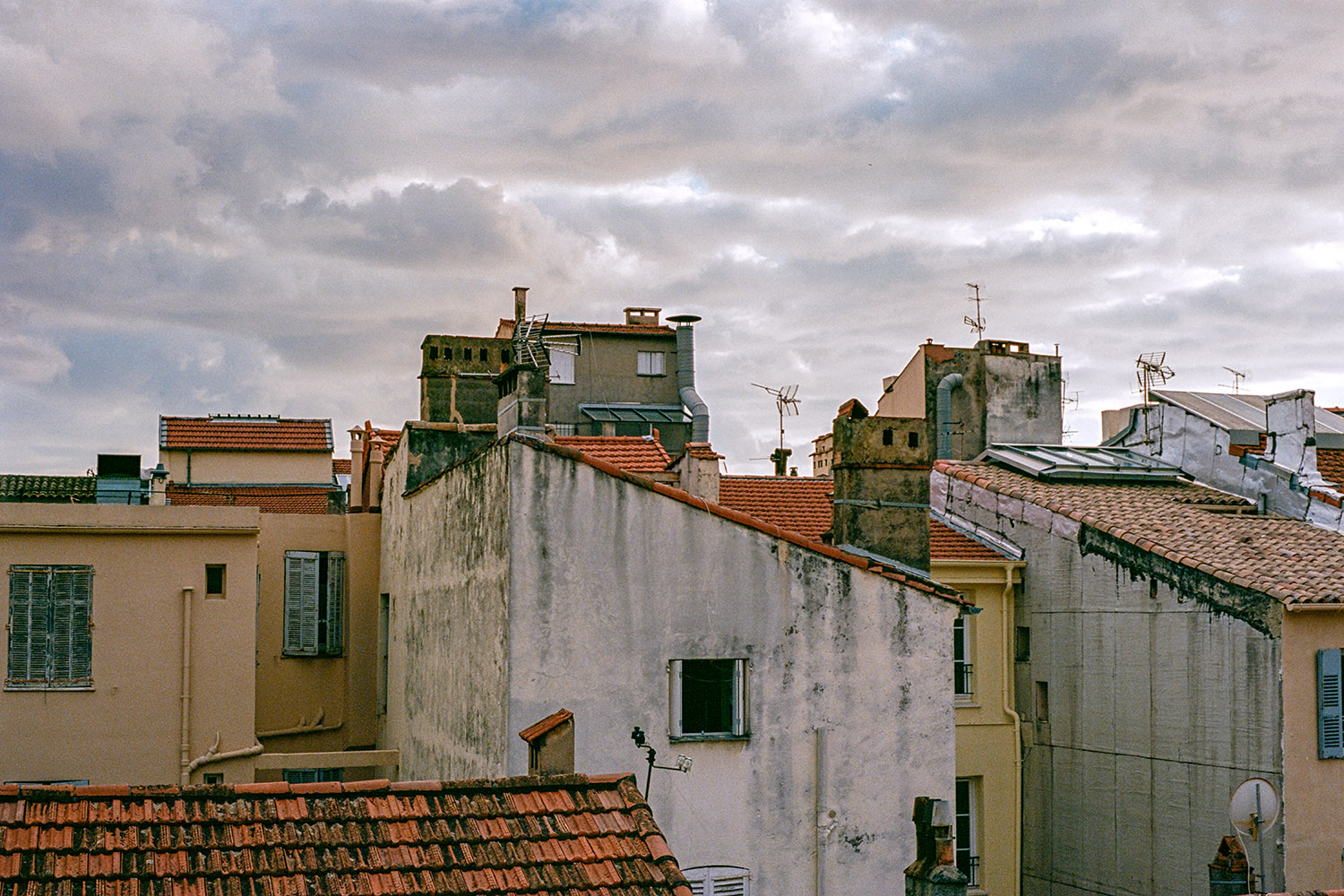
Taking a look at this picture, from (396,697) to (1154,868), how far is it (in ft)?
37.6

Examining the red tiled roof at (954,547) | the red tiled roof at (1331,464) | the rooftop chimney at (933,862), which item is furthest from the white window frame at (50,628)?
the red tiled roof at (1331,464)

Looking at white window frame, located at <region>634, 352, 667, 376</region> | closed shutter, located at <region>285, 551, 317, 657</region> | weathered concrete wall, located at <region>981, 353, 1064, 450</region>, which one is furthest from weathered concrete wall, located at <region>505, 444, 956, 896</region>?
white window frame, located at <region>634, 352, 667, 376</region>

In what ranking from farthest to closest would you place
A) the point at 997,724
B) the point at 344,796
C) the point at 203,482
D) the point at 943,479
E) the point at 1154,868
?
the point at 203,482 < the point at 943,479 < the point at 997,724 < the point at 1154,868 < the point at 344,796

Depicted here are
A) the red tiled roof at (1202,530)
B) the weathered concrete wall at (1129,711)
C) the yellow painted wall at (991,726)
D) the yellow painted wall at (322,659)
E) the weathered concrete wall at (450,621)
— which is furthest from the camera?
the yellow painted wall at (322,659)

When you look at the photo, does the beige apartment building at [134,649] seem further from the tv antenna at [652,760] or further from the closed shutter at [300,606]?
the tv antenna at [652,760]

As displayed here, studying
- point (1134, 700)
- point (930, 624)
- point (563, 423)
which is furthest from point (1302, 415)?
point (563, 423)

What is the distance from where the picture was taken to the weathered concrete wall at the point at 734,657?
15359mm

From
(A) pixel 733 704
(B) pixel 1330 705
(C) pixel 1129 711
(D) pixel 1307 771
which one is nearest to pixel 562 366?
(C) pixel 1129 711

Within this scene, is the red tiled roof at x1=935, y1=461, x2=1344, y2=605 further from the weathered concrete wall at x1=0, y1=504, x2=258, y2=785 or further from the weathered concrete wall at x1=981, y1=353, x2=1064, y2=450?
the weathered concrete wall at x1=0, y1=504, x2=258, y2=785

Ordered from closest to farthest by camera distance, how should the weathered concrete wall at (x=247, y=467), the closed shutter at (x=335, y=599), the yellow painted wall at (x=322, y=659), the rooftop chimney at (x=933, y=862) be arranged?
the rooftop chimney at (x=933, y=862), the yellow painted wall at (x=322, y=659), the closed shutter at (x=335, y=599), the weathered concrete wall at (x=247, y=467)

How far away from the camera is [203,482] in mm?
39844

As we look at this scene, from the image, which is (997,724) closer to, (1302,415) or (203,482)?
(1302,415)

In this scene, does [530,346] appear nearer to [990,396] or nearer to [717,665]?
[717,665]

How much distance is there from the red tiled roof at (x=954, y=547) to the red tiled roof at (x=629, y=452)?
4.42 meters
